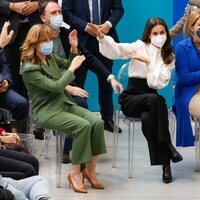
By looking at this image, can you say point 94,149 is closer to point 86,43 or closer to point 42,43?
point 42,43

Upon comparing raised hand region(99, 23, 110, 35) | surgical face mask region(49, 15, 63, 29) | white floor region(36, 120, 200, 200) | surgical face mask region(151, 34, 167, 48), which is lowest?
white floor region(36, 120, 200, 200)

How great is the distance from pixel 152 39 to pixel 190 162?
1.15 m

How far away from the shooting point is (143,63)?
15.7 ft

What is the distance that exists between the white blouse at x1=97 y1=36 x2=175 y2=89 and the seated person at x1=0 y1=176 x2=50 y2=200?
1705 mm

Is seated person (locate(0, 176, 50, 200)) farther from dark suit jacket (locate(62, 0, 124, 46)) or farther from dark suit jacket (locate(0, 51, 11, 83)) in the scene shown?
dark suit jacket (locate(62, 0, 124, 46))

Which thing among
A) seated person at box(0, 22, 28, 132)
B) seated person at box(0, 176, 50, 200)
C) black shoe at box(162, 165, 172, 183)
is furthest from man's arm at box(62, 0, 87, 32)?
seated person at box(0, 176, 50, 200)

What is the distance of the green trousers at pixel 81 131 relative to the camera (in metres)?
4.37

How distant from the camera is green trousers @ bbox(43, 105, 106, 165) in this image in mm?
4371

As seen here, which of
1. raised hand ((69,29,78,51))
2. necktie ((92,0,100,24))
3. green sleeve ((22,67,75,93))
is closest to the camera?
green sleeve ((22,67,75,93))

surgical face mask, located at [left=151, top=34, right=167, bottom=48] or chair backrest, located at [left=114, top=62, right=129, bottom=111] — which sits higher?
surgical face mask, located at [left=151, top=34, right=167, bottom=48]

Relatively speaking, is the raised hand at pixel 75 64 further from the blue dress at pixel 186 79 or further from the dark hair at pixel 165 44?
the blue dress at pixel 186 79

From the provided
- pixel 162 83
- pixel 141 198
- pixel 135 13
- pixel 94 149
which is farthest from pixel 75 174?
pixel 135 13

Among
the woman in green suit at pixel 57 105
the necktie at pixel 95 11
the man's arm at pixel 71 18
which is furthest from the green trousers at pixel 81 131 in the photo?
the necktie at pixel 95 11

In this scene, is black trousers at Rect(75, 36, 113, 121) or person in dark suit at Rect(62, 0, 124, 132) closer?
black trousers at Rect(75, 36, 113, 121)
